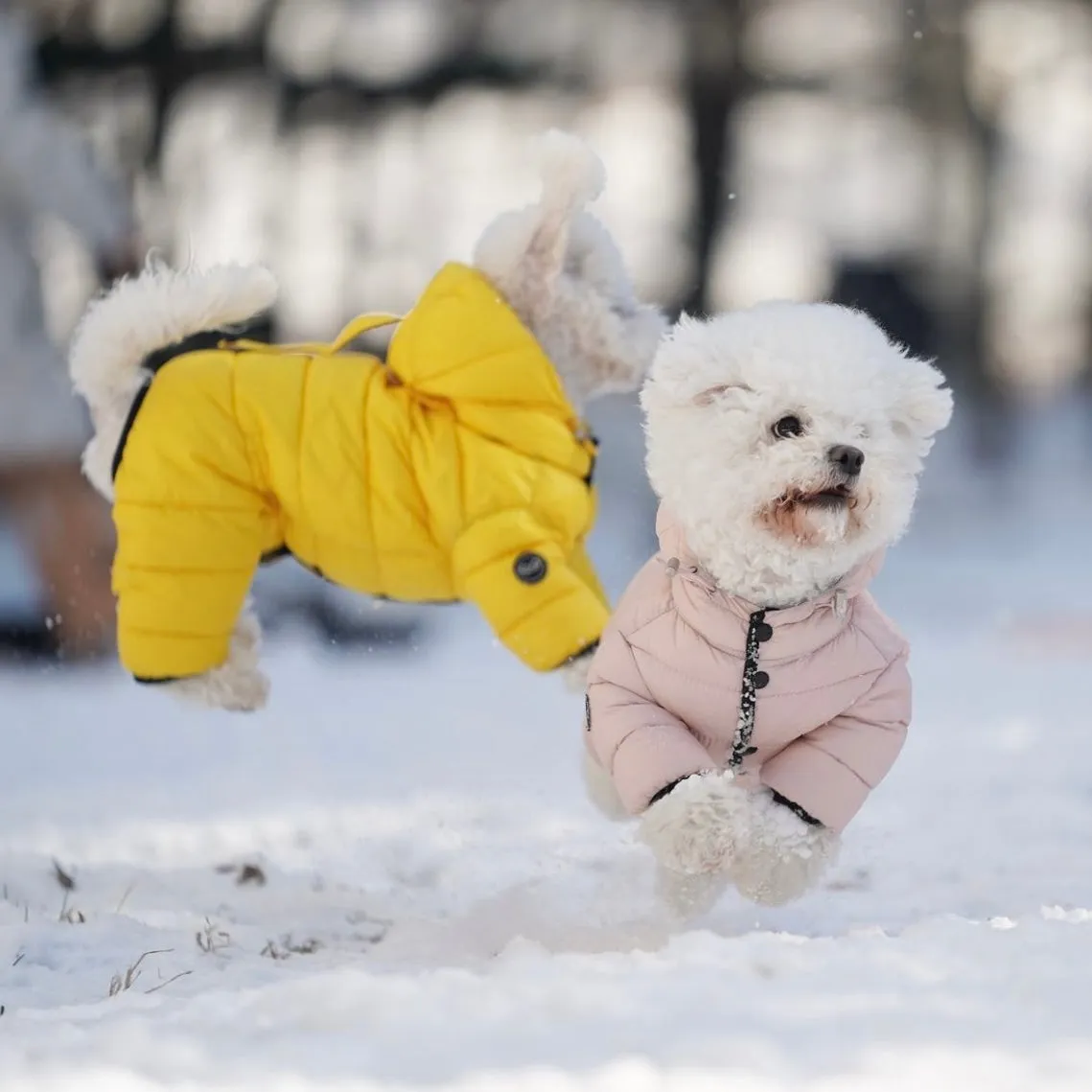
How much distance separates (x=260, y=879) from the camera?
11.6 feet

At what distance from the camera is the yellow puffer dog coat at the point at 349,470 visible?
11.7 ft

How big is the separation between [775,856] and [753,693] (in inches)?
10.5

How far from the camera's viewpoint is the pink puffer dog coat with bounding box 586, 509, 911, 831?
268cm

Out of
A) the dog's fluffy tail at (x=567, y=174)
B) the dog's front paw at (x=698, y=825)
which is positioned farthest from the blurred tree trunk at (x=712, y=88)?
the dog's front paw at (x=698, y=825)

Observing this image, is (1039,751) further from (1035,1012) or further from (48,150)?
(48,150)

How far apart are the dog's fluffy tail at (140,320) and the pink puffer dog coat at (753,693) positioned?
1.39m

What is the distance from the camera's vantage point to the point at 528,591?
11.1 ft

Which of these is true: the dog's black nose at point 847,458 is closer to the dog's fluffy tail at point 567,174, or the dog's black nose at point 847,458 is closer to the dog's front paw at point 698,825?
the dog's front paw at point 698,825

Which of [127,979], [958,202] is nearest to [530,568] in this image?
[127,979]

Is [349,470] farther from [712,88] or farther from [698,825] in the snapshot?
[712,88]

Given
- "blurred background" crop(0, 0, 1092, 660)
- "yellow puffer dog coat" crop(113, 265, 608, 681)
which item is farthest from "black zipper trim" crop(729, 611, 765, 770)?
"blurred background" crop(0, 0, 1092, 660)

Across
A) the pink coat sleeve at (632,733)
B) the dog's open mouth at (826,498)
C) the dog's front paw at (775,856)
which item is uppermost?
the dog's open mouth at (826,498)

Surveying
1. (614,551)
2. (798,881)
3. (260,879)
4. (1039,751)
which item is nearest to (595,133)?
(614,551)

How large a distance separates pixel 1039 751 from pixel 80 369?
2.77 metres
